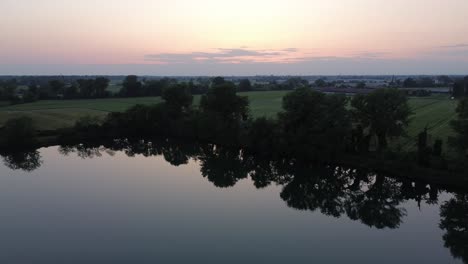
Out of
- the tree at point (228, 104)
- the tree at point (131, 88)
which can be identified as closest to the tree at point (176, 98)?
the tree at point (228, 104)

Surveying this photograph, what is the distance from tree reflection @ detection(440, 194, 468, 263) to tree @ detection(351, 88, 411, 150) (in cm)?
867

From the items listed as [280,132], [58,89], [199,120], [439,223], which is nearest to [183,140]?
[199,120]

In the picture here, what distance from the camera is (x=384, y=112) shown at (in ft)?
111

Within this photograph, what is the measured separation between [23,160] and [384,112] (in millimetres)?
34090

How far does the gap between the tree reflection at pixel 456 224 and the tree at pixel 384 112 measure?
867cm

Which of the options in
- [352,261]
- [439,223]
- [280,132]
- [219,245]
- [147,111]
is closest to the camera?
[352,261]

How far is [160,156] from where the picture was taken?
41250 mm

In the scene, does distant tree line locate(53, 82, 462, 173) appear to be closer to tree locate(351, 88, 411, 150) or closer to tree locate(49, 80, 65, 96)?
tree locate(351, 88, 411, 150)

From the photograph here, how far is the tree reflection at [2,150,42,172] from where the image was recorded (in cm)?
3550

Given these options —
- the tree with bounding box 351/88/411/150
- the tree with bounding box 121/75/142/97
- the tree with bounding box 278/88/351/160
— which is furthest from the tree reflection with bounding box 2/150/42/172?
the tree with bounding box 121/75/142/97

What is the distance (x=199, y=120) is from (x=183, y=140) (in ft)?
13.8

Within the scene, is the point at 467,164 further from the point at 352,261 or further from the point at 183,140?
the point at 183,140

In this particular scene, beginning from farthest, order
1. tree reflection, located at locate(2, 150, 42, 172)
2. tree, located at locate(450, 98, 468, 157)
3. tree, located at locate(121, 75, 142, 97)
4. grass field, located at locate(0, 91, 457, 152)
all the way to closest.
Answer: tree, located at locate(121, 75, 142, 97) < grass field, located at locate(0, 91, 457, 152) < tree reflection, located at locate(2, 150, 42, 172) < tree, located at locate(450, 98, 468, 157)

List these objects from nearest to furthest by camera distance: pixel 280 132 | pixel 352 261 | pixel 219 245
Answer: pixel 352 261, pixel 219 245, pixel 280 132
